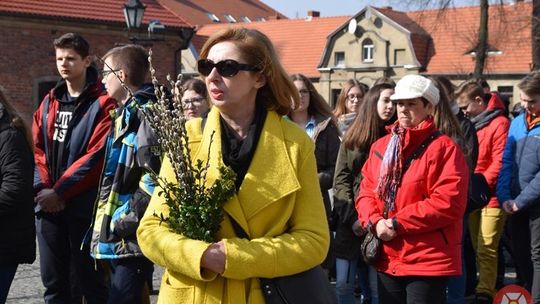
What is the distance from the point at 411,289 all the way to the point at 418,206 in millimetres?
488

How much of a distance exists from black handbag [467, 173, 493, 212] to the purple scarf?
151cm

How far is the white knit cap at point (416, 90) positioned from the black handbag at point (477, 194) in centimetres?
144

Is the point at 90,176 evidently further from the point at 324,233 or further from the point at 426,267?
the point at 324,233

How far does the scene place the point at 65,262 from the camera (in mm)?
6215

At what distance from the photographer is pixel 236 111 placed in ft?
11.5

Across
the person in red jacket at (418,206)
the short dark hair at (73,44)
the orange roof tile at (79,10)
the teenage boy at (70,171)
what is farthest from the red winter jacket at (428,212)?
the orange roof tile at (79,10)

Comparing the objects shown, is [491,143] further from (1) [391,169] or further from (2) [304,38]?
(2) [304,38]

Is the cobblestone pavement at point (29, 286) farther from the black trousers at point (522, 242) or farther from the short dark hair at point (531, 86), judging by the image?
the short dark hair at point (531, 86)

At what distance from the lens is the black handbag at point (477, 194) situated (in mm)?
6889

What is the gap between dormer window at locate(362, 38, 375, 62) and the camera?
59000 millimetres

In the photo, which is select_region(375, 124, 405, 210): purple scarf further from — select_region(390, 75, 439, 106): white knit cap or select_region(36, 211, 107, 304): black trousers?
select_region(36, 211, 107, 304): black trousers

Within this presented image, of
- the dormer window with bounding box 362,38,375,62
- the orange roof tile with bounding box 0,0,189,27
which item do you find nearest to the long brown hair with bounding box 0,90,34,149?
the orange roof tile with bounding box 0,0,189,27

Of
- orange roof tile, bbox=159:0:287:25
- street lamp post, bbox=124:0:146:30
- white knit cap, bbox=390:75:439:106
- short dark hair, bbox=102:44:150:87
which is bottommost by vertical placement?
white knit cap, bbox=390:75:439:106

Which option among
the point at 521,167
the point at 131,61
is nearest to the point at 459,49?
the point at 521,167
